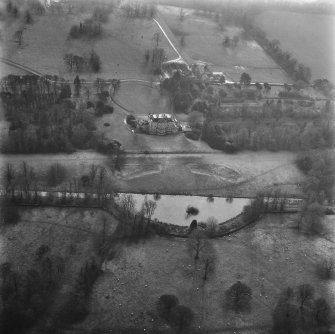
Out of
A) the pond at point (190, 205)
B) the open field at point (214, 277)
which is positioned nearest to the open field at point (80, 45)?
the pond at point (190, 205)

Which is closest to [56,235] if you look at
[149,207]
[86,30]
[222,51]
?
[149,207]

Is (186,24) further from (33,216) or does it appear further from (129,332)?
(129,332)

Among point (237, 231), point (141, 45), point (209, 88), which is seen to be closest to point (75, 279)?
point (237, 231)

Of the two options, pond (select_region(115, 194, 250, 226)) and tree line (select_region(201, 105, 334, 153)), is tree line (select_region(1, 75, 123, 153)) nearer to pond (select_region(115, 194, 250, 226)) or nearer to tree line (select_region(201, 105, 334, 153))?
pond (select_region(115, 194, 250, 226))

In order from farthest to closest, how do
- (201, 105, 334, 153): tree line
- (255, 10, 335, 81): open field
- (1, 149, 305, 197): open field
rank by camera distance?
(255, 10, 335, 81): open field < (201, 105, 334, 153): tree line < (1, 149, 305, 197): open field

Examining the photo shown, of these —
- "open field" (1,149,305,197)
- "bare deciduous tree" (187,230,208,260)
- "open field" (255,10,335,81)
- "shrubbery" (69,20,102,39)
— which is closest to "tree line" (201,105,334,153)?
"open field" (1,149,305,197)

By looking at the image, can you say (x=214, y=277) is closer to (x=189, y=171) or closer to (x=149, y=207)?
(x=149, y=207)

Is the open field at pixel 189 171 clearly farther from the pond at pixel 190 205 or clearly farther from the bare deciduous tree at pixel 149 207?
the bare deciduous tree at pixel 149 207
